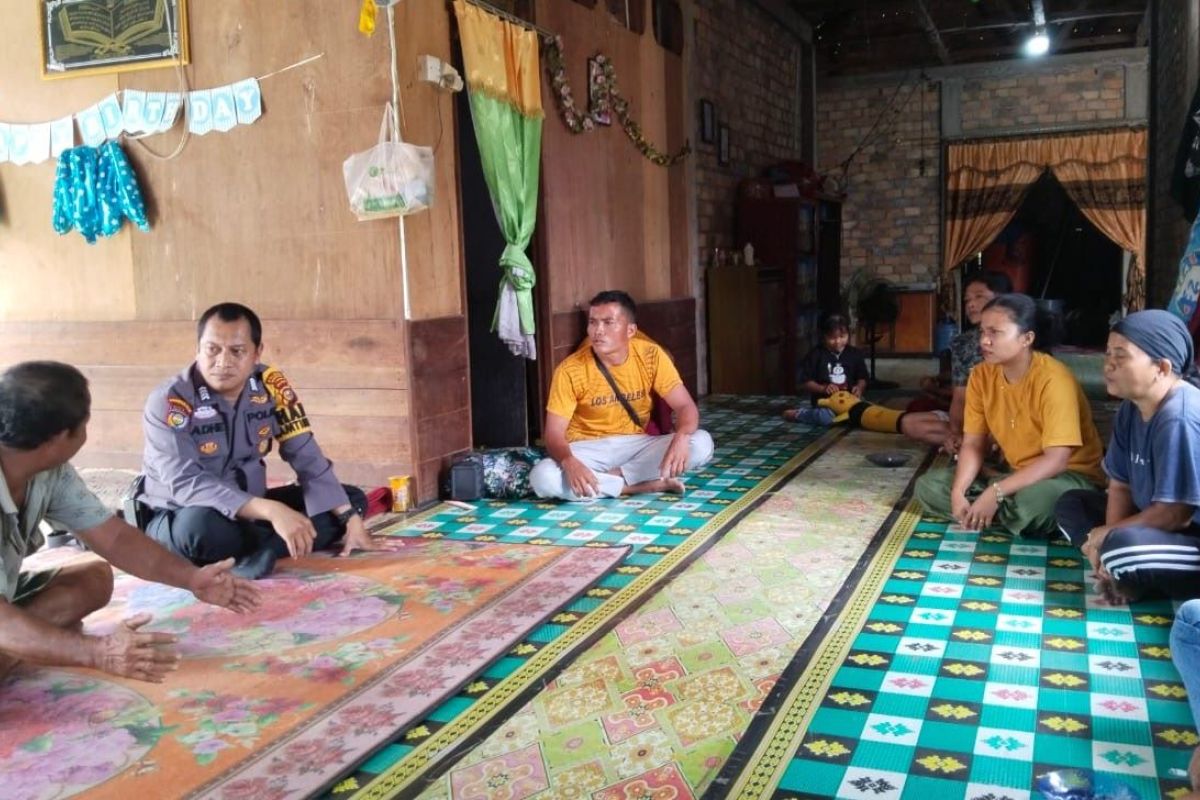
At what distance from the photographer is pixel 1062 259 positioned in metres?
13.8

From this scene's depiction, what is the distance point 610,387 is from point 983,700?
107 inches

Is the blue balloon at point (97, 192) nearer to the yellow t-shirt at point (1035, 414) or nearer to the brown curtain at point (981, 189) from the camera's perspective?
the yellow t-shirt at point (1035, 414)

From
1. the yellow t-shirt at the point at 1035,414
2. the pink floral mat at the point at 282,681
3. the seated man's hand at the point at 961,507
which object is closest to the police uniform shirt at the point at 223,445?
the pink floral mat at the point at 282,681

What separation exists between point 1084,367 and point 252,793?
32.5ft

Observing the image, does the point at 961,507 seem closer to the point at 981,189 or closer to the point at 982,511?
the point at 982,511

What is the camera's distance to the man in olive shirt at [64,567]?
7.53ft

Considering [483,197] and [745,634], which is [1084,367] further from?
[745,634]

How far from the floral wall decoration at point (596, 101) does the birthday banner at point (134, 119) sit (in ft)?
5.93

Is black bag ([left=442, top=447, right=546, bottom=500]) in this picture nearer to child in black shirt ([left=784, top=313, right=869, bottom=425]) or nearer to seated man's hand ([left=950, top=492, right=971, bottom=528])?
seated man's hand ([left=950, top=492, right=971, bottom=528])

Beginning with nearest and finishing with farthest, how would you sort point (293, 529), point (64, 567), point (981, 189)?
point (64, 567) < point (293, 529) < point (981, 189)

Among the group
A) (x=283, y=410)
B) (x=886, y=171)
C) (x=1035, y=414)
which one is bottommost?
(x=1035, y=414)

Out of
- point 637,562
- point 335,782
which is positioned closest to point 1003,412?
point 637,562

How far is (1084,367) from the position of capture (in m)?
10.3

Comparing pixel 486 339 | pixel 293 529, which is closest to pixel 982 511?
pixel 293 529
